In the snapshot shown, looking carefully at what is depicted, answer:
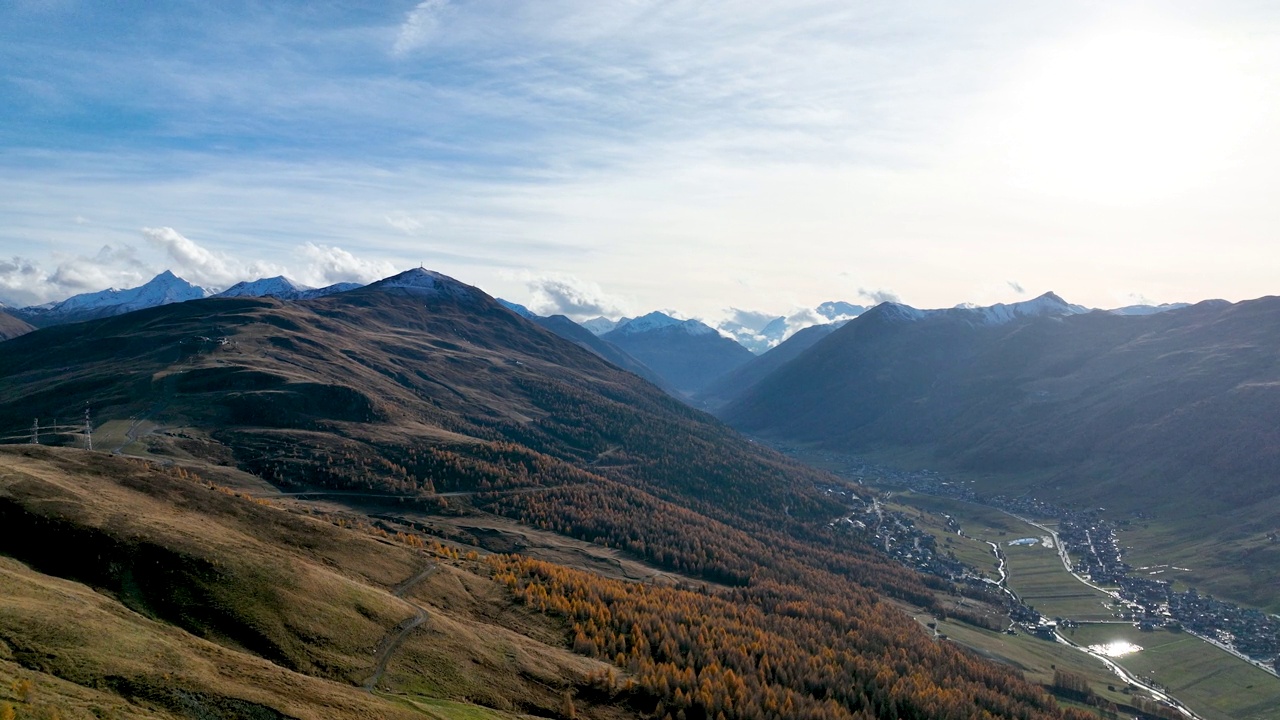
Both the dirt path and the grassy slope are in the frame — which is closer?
the grassy slope

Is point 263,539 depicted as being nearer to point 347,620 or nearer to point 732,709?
point 347,620

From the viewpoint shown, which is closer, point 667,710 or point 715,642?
point 667,710

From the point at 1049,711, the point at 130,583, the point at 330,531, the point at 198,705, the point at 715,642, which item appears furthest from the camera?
the point at 1049,711

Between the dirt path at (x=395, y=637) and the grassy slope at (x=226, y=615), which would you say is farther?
the dirt path at (x=395, y=637)

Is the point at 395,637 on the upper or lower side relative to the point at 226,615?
lower

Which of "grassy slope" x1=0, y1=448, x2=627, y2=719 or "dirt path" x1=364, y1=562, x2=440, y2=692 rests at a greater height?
"grassy slope" x1=0, y1=448, x2=627, y2=719

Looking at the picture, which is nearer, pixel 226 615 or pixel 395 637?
pixel 226 615

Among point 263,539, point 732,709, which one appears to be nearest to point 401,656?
point 263,539

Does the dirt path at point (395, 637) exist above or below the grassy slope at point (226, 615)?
below
